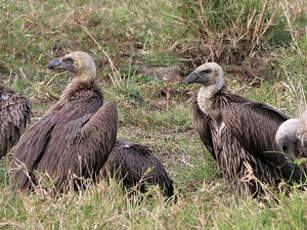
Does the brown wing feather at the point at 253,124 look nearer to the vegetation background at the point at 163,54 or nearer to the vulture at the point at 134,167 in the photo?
the vegetation background at the point at 163,54

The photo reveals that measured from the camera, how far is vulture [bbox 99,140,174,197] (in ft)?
20.5

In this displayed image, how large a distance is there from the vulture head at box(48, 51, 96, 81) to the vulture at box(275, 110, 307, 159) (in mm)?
1689

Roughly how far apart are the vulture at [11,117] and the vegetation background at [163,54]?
0.76ft

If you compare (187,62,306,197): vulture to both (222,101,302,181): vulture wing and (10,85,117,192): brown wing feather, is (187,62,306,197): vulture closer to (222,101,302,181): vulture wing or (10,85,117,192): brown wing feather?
(222,101,302,181): vulture wing

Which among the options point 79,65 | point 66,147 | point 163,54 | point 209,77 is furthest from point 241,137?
point 163,54

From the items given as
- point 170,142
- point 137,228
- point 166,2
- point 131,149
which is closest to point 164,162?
point 170,142

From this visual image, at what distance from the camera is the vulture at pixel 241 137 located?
604cm

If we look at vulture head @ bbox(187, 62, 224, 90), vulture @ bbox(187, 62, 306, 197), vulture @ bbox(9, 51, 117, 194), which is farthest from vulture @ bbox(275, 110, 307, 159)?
vulture @ bbox(9, 51, 117, 194)

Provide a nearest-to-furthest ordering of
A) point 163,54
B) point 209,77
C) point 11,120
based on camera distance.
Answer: point 209,77 → point 11,120 → point 163,54

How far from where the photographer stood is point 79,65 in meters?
6.54

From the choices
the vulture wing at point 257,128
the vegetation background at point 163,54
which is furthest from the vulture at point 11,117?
the vulture wing at point 257,128

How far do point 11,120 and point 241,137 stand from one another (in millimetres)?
1982

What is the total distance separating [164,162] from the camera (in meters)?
7.39

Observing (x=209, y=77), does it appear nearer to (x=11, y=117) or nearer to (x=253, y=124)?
(x=253, y=124)
